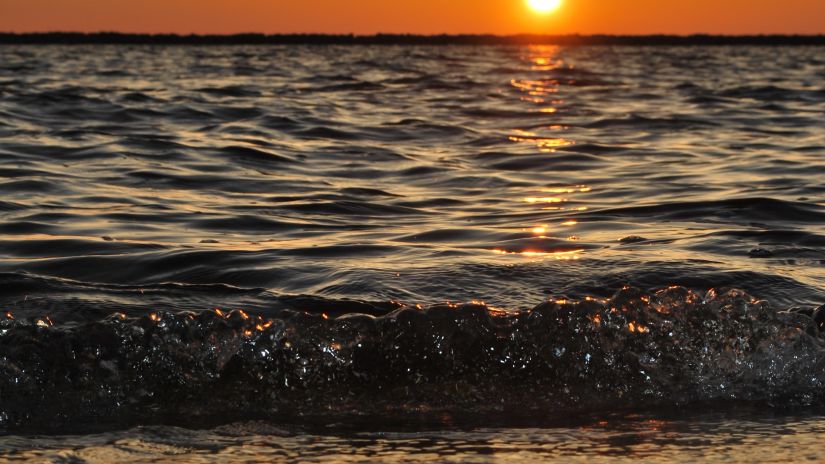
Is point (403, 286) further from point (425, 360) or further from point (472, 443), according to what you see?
point (472, 443)

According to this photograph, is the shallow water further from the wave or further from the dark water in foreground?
the wave

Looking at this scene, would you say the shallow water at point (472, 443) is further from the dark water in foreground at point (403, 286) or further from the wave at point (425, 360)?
the wave at point (425, 360)

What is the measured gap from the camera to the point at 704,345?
5.21 metres

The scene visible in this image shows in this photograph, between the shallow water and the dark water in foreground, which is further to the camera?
the dark water in foreground

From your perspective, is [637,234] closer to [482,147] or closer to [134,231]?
[134,231]

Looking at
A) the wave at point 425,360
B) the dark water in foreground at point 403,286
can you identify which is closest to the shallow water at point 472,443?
the dark water in foreground at point 403,286

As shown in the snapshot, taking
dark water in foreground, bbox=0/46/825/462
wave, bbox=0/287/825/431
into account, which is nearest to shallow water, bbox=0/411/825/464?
dark water in foreground, bbox=0/46/825/462

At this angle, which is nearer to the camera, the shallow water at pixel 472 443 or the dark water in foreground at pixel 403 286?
the shallow water at pixel 472 443

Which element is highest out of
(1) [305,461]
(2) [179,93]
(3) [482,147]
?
(2) [179,93]

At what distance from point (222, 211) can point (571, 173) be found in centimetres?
463

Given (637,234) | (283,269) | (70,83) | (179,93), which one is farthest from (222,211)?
(70,83)

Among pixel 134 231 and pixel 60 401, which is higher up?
pixel 134 231

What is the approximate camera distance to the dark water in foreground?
4844 mm

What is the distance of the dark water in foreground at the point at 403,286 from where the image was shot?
15.9 feet
